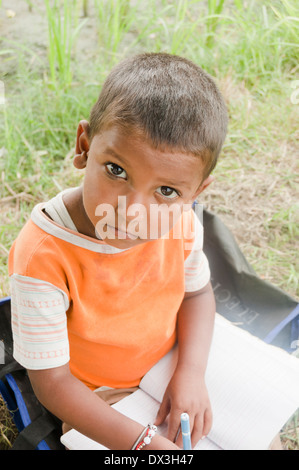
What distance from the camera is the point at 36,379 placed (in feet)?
3.36

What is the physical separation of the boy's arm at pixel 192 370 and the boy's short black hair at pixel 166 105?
485 mm

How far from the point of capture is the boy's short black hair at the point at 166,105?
0.85m

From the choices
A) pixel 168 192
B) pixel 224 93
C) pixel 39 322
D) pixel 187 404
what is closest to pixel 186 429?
pixel 187 404

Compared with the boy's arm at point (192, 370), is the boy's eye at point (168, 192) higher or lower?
higher

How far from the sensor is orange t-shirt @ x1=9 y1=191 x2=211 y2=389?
97cm

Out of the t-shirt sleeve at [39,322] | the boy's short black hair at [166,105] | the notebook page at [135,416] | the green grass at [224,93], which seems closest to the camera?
the boy's short black hair at [166,105]

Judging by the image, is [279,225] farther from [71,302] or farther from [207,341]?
[71,302]

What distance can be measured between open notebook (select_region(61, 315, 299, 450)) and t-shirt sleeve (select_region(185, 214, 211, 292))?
0.18m

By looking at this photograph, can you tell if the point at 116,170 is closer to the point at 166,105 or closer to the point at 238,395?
the point at 166,105

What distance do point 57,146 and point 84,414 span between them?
138 cm

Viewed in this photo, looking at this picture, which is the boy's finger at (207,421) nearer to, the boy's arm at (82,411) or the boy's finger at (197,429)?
the boy's finger at (197,429)

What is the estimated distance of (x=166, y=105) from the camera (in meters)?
0.86

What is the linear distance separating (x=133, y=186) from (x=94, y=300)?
306 millimetres

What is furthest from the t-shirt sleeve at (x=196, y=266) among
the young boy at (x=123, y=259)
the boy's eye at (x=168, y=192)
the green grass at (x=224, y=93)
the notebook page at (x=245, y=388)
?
the green grass at (x=224, y=93)
